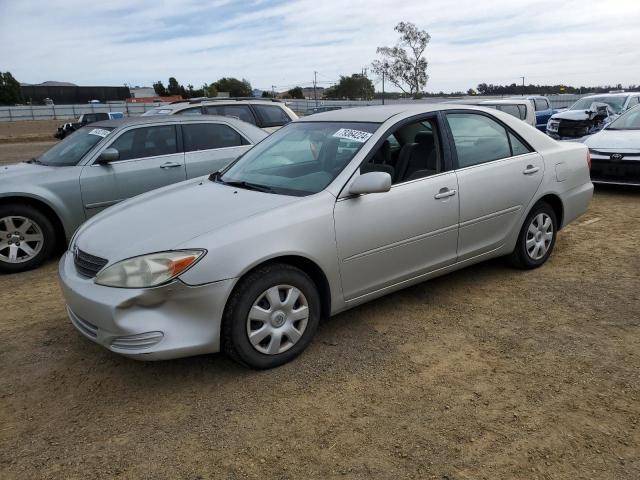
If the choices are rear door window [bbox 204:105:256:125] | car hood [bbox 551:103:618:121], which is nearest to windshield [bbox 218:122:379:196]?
rear door window [bbox 204:105:256:125]

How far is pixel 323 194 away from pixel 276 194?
343 mm

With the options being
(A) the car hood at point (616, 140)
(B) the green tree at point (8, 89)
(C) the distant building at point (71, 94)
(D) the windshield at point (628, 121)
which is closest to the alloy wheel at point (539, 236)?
(A) the car hood at point (616, 140)

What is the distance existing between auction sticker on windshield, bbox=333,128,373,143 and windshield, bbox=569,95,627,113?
1373 cm

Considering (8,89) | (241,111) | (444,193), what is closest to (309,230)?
(444,193)

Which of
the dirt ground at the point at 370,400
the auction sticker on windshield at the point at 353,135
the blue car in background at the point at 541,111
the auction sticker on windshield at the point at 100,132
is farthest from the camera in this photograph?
the blue car in background at the point at 541,111

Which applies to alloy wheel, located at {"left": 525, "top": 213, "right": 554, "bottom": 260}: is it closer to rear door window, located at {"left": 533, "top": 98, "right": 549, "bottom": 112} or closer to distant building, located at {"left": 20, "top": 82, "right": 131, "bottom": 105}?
rear door window, located at {"left": 533, "top": 98, "right": 549, "bottom": 112}

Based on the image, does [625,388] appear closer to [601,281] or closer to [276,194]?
[601,281]

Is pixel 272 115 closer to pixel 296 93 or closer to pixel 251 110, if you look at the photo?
pixel 251 110

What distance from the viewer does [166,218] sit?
352 centimetres

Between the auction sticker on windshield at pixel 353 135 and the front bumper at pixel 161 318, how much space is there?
4.96ft

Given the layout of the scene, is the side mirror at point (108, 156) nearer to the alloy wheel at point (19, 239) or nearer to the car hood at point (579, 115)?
the alloy wheel at point (19, 239)

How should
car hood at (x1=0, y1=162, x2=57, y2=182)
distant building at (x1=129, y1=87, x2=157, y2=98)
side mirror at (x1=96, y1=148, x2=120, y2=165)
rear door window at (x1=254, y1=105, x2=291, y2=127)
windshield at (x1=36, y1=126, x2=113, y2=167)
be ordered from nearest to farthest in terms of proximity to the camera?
car hood at (x1=0, y1=162, x2=57, y2=182) < side mirror at (x1=96, y1=148, x2=120, y2=165) < windshield at (x1=36, y1=126, x2=113, y2=167) < rear door window at (x1=254, y1=105, x2=291, y2=127) < distant building at (x1=129, y1=87, x2=157, y2=98)

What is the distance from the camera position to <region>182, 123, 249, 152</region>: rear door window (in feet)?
22.1

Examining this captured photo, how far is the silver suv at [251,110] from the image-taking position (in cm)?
916
